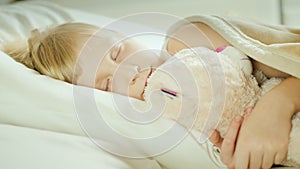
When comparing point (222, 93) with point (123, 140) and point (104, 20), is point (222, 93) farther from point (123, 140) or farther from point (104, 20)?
→ point (104, 20)

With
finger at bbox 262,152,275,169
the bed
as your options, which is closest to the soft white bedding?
the bed

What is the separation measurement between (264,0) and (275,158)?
0.89 m

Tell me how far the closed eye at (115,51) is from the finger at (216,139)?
29cm

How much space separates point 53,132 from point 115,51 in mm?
238

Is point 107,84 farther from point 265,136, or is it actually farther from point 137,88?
point 265,136

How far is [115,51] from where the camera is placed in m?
0.97

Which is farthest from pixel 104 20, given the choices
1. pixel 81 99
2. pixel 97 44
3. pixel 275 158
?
pixel 275 158

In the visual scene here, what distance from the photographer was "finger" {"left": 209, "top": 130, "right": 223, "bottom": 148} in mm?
776

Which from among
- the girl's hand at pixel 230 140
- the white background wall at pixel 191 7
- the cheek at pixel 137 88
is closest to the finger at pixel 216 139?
the girl's hand at pixel 230 140

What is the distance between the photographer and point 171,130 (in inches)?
31.7

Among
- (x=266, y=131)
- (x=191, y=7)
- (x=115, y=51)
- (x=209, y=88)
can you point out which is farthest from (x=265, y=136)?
(x=191, y=7)

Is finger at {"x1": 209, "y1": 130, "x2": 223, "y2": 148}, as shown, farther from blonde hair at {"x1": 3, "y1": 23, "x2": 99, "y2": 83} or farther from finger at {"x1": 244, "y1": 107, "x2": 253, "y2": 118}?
blonde hair at {"x1": 3, "y1": 23, "x2": 99, "y2": 83}

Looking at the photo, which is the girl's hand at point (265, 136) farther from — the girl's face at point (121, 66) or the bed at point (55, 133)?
the girl's face at point (121, 66)

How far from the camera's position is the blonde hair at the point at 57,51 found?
97 centimetres
